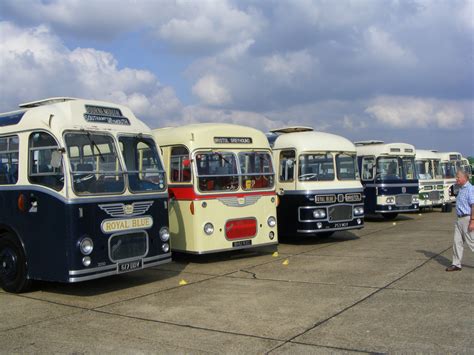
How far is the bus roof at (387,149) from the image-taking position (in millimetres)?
18172

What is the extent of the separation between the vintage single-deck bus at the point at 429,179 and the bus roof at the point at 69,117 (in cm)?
1596

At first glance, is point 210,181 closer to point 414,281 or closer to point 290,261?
point 290,261

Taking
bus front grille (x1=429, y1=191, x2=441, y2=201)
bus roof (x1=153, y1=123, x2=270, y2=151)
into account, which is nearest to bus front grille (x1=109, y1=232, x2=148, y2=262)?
bus roof (x1=153, y1=123, x2=270, y2=151)

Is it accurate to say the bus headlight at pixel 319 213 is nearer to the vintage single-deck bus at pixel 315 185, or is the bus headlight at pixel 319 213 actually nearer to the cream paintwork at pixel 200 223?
the vintage single-deck bus at pixel 315 185

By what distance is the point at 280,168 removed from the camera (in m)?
13.6

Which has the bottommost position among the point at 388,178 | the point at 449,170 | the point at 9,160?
the point at 388,178

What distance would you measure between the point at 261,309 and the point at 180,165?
173 inches

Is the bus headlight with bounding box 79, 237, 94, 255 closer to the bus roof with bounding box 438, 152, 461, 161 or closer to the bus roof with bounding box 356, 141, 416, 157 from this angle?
the bus roof with bounding box 356, 141, 416, 157

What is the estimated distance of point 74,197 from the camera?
7758 mm

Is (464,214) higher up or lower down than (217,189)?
lower down

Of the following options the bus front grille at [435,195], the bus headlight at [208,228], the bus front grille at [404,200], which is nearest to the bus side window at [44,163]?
the bus headlight at [208,228]

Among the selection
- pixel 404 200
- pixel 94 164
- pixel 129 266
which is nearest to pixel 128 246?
pixel 129 266

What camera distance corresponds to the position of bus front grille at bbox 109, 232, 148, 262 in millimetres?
8242

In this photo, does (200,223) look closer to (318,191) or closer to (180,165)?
(180,165)
